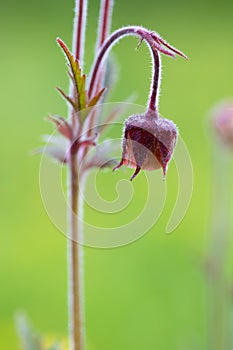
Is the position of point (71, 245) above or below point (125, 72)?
below

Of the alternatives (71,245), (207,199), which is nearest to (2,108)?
(207,199)

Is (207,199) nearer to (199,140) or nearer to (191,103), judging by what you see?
(199,140)

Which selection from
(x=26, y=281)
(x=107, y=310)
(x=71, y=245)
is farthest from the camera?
(x=26, y=281)

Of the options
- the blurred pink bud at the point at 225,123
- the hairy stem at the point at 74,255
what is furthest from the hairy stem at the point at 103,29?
the blurred pink bud at the point at 225,123

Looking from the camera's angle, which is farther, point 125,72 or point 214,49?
point 214,49

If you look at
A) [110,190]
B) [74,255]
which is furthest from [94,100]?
[110,190]
